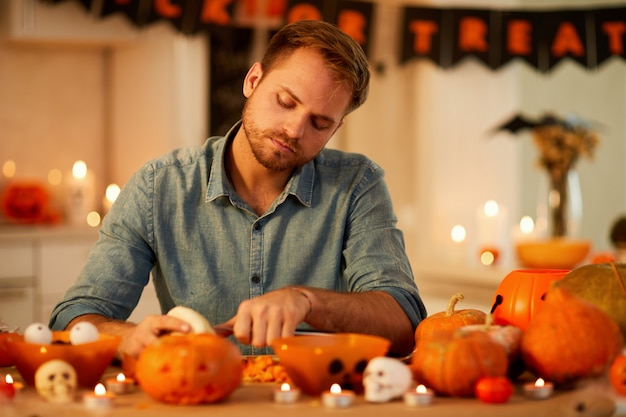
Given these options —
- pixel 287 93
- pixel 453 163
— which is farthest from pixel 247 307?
pixel 453 163

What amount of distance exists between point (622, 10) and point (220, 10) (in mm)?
1851

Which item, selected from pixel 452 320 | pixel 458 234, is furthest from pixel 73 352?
pixel 458 234

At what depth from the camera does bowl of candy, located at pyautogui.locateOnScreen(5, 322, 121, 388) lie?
3.90ft

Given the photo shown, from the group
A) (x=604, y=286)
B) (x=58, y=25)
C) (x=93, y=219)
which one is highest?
(x=58, y=25)

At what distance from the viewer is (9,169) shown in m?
4.32

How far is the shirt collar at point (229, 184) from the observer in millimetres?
1812

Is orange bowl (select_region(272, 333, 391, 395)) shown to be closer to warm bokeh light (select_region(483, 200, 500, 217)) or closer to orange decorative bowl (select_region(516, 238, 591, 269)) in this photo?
orange decorative bowl (select_region(516, 238, 591, 269))

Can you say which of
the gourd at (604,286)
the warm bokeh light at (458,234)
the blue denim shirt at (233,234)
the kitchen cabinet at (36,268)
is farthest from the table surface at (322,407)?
the warm bokeh light at (458,234)

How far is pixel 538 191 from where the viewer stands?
18.5 feet

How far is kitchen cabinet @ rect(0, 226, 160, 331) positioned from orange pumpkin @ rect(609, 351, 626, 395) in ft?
9.60

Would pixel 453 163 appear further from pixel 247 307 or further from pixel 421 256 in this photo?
pixel 247 307

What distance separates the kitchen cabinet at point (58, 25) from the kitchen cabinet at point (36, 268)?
0.82 metres

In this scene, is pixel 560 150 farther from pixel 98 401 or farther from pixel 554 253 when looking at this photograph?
pixel 98 401

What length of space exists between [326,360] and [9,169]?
11.5 ft
